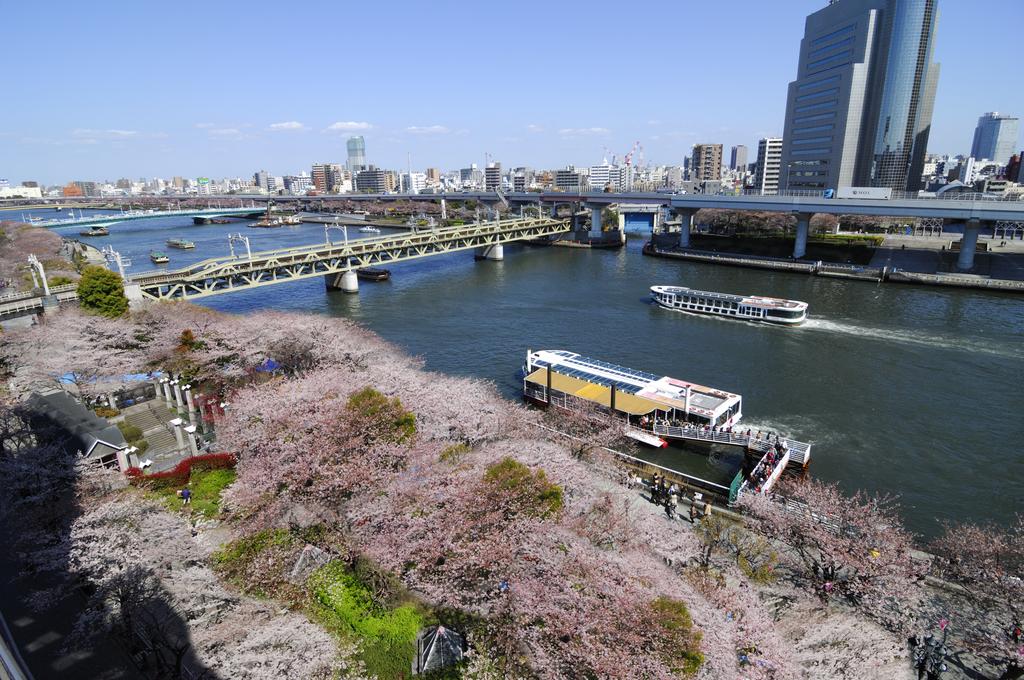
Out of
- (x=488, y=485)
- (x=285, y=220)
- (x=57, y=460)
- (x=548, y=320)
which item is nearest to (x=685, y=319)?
(x=548, y=320)

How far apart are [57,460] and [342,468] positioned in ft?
32.2

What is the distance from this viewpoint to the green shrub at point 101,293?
30.0m

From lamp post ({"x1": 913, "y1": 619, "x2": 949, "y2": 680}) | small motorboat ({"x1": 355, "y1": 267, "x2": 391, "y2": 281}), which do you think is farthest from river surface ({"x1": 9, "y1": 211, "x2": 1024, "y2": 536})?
lamp post ({"x1": 913, "y1": 619, "x2": 949, "y2": 680})

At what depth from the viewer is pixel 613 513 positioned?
13531mm

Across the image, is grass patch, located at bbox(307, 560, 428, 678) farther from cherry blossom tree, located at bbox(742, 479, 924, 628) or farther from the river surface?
the river surface

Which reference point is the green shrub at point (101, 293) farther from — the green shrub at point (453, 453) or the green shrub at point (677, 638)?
the green shrub at point (677, 638)

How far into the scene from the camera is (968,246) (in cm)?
5153

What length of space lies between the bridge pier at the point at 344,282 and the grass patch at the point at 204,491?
113 feet

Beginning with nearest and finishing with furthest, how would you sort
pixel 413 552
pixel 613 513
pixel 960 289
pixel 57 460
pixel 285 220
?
pixel 413 552 < pixel 613 513 < pixel 57 460 < pixel 960 289 < pixel 285 220

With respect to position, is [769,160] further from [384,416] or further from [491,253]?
[384,416]

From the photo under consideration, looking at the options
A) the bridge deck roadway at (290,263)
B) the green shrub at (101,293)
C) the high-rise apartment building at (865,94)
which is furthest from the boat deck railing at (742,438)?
the high-rise apartment building at (865,94)

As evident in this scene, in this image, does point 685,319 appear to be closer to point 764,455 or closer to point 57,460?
point 764,455

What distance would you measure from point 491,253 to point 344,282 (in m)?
24.8

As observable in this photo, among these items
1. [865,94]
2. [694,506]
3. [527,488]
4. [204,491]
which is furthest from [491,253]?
[865,94]
